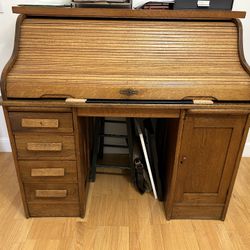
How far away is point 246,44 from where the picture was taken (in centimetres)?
169

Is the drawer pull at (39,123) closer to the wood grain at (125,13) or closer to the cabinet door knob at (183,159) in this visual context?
the wood grain at (125,13)

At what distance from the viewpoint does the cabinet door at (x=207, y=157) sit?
1.16 meters

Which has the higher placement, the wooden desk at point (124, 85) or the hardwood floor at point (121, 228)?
the wooden desk at point (124, 85)

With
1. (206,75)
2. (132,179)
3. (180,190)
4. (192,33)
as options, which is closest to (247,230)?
(180,190)

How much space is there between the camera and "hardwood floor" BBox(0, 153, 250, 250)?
4.33ft

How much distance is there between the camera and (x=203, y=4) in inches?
50.1

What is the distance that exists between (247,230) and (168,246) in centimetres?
52

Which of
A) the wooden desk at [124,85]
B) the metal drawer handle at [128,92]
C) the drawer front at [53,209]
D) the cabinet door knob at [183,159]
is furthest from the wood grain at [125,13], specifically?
the drawer front at [53,209]

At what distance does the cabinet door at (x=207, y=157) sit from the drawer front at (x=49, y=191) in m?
0.63

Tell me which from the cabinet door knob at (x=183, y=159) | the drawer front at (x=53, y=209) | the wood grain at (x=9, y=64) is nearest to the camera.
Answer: the wood grain at (x=9, y=64)

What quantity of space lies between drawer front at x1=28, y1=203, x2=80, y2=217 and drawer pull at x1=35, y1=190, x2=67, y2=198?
83 millimetres

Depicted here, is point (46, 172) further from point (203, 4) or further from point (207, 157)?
point (203, 4)

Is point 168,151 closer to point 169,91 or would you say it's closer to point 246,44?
point 169,91

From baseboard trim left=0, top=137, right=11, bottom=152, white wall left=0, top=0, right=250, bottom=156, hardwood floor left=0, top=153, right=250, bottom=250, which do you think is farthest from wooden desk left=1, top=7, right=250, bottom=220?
baseboard trim left=0, top=137, right=11, bottom=152
